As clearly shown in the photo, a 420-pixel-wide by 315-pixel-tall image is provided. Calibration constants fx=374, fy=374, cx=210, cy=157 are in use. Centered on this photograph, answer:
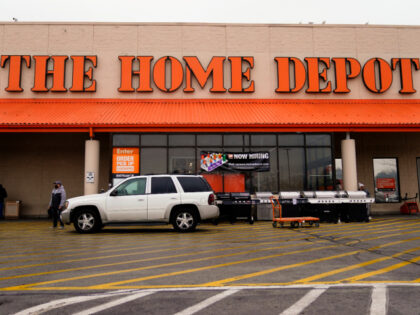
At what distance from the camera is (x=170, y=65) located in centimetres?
2058

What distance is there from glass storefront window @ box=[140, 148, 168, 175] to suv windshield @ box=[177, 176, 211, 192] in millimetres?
5082

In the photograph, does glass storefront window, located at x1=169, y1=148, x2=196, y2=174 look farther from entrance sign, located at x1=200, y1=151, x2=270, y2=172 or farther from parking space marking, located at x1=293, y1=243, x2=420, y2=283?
parking space marking, located at x1=293, y1=243, x2=420, y2=283

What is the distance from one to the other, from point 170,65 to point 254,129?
22.1ft

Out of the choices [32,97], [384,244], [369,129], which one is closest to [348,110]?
[369,129]

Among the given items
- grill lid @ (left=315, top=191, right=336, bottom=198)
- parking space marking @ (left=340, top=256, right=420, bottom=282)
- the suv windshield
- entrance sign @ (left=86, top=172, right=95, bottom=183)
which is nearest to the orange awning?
entrance sign @ (left=86, top=172, right=95, bottom=183)

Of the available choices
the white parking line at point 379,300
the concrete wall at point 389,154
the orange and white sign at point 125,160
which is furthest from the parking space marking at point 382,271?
the concrete wall at point 389,154

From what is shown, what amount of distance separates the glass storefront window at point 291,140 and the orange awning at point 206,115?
2.18ft

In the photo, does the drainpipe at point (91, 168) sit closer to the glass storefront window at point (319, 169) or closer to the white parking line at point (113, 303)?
the glass storefront window at point (319, 169)

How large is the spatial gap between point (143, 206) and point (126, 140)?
240 inches

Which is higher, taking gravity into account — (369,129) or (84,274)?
(369,129)

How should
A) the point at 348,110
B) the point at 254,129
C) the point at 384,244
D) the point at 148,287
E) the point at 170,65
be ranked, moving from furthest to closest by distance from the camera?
the point at 170,65 < the point at 348,110 < the point at 254,129 < the point at 384,244 < the point at 148,287

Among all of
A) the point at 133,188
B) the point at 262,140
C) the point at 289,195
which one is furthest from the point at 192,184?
the point at 262,140

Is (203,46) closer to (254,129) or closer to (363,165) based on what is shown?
(254,129)

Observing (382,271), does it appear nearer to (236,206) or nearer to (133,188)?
(133,188)
